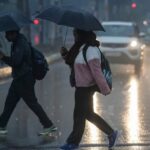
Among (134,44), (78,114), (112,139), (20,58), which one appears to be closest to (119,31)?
(134,44)

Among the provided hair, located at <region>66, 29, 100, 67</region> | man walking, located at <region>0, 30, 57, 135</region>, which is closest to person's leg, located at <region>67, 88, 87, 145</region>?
hair, located at <region>66, 29, 100, 67</region>

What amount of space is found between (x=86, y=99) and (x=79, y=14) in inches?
42.8

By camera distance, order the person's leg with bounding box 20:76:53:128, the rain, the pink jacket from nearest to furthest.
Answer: the pink jacket
the rain
the person's leg with bounding box 20:76:53:128

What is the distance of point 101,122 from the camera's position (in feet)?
30.1

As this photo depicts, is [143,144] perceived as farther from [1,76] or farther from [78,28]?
[1,76]

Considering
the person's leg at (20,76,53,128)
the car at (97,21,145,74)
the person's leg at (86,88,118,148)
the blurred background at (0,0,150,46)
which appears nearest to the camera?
the person's leg at (86,88,118,148)

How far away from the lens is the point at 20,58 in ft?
32.8

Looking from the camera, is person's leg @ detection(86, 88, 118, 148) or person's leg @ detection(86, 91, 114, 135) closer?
person's leg @ detection(86, 91, 114, 135)

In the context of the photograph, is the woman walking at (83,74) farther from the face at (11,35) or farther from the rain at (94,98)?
the face at (11,35)

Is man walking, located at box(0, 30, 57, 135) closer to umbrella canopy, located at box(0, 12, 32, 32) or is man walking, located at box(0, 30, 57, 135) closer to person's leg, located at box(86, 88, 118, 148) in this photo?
umbrella canopy, located at box(0, 12, 32, 32)

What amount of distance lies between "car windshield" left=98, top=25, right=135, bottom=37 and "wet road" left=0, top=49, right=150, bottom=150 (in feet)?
14.2

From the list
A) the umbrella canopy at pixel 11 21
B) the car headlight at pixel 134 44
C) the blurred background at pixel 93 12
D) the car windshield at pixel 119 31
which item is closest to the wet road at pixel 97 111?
the umbrella canopy at pixel 11 21

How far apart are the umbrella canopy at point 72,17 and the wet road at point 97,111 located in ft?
5.41

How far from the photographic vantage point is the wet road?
1006 centimetres
